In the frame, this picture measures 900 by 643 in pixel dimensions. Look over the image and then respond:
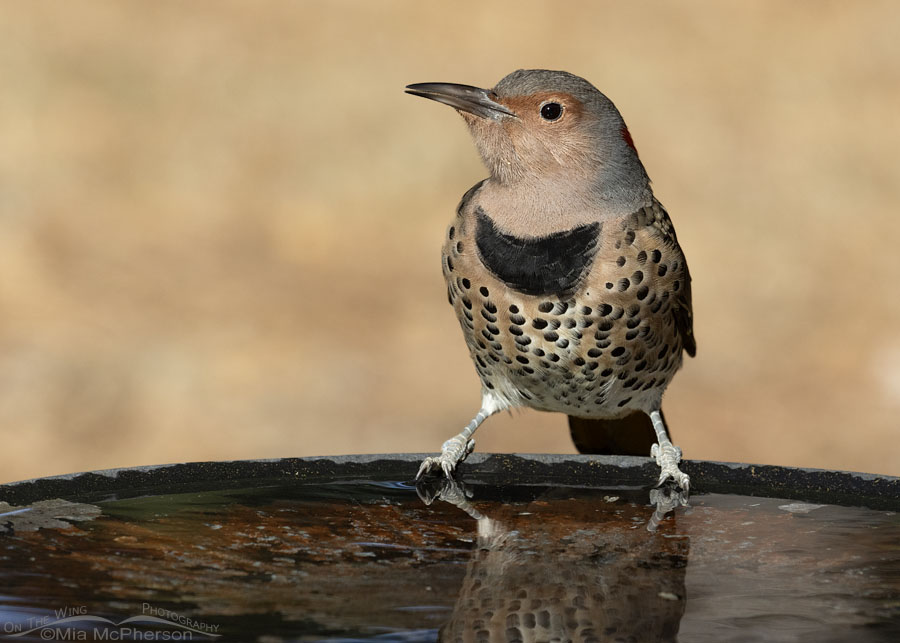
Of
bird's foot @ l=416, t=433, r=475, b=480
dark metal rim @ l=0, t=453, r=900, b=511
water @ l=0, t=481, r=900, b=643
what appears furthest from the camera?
bird's foot @ l=416, t=433, r=475, b=480

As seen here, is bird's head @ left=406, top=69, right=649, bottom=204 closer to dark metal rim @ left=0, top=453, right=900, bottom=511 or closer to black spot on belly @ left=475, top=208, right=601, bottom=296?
black spot on belly @ left=475, top=208, right=601, bottom=296

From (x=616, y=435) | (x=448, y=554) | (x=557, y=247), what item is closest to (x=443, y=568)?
(x=448, y=554)

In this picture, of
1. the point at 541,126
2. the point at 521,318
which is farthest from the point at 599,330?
the point at 541,126

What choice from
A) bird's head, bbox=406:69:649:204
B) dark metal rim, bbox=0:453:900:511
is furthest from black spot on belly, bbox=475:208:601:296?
dark metal rim, bbox=0:453:900:511

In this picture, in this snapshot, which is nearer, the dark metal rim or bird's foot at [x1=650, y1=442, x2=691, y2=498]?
the dark metal rim

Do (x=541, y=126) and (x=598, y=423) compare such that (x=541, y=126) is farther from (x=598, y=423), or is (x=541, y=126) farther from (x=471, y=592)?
(x=471, y=592)

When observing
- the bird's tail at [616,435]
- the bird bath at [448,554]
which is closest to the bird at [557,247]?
the bird bath at [448,554]

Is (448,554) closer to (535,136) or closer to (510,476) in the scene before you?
(510,476)

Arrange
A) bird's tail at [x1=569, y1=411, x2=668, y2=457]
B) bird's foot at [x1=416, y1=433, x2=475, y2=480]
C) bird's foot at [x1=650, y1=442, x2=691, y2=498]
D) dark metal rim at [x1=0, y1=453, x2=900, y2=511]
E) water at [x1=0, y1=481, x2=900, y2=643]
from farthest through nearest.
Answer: bird's tail at [x1=569, y1=411, x2=668, y2=457], bird's foot at [x1=416, y1=433, x2=475, y2=480], bird's foot at [x1=650, y1=442, x2=691, y2=498], dark metal rim at [x1=0, y1=453, x2=900, y2=511], water at [x1=0, y1=481, x2=900, y2=643]

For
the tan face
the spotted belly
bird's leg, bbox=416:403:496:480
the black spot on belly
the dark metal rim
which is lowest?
the dark metal rim

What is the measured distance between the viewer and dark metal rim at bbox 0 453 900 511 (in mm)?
2557

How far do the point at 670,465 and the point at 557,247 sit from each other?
23.5 inches

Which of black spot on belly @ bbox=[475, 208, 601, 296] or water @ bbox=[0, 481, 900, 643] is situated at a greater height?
black spot on belly @ bbox=[475, 208, 601, 296]

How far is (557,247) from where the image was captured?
2.91 meters
